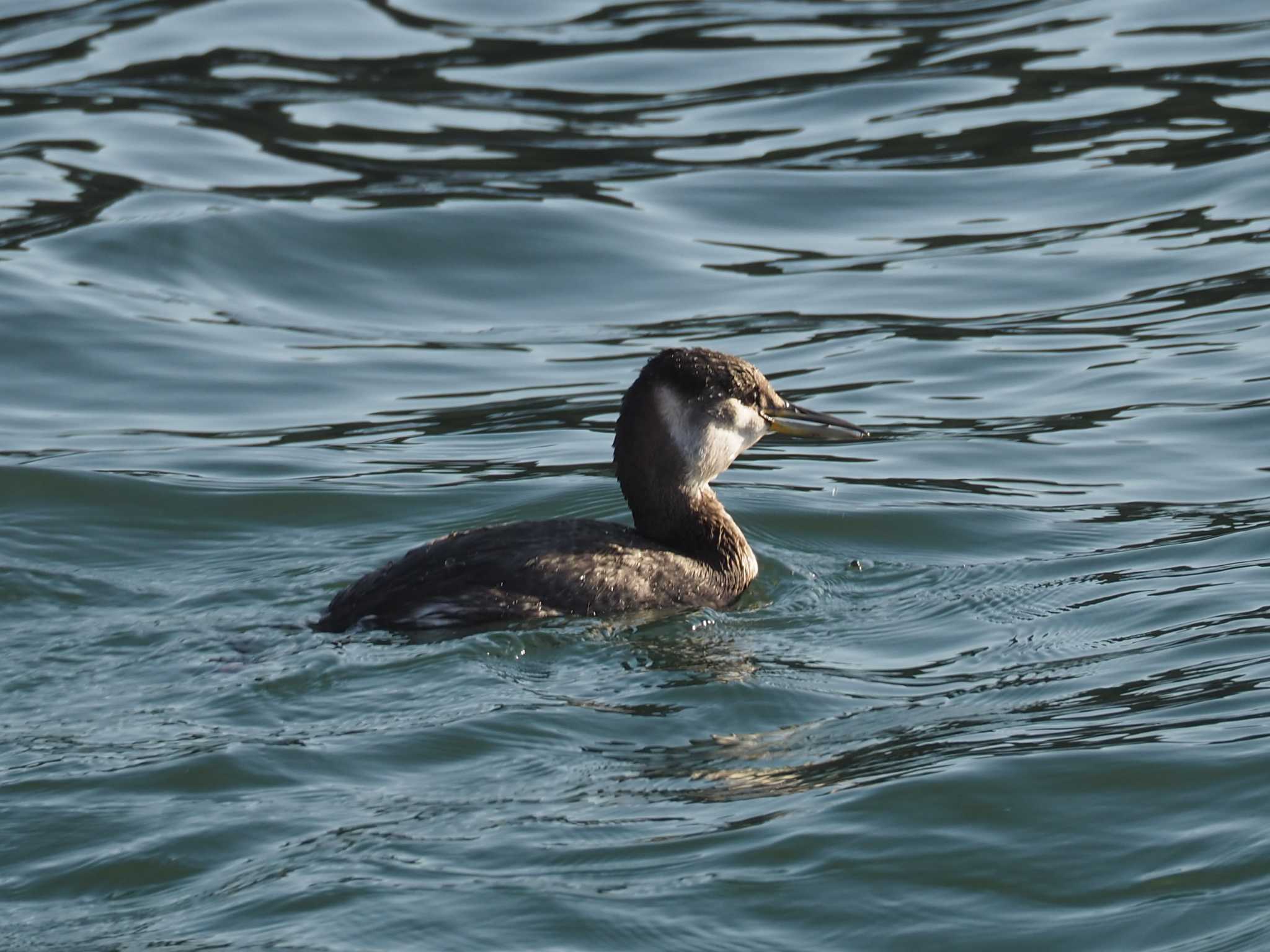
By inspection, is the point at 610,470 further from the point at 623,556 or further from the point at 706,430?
the point at 623,556

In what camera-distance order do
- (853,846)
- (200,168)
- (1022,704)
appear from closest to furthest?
(853,846) → (1022,704) → (200,168)

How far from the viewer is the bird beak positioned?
9.32 m

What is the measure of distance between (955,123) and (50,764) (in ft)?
36.4

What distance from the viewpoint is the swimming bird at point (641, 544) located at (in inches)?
324

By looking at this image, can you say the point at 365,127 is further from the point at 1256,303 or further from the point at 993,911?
the point at 993,911

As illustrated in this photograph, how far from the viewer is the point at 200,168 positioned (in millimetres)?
16047

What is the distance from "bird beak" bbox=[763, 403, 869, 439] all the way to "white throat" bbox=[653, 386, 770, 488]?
2.8 inches

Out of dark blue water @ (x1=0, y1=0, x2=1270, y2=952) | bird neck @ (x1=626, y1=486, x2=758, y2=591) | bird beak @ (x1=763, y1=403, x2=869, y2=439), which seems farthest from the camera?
bird beak @ (x1=763, y1=403, x2=869, y2=439)

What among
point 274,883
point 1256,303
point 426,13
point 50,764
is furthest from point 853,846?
point 426,13

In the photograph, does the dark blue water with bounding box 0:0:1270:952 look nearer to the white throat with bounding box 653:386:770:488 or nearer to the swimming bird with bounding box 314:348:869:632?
the swimming bird with bounding box 314:348:869:632

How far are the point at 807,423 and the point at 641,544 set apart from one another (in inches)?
41.0

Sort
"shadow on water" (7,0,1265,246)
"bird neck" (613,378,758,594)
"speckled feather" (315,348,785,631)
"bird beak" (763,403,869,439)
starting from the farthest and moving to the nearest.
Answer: "shadow on water" (7,0,1265,246) < "bird beak" (763,403,869,439) < "bird neck" (613,378,758,594) < "speckled feather" (315,348,785,631)

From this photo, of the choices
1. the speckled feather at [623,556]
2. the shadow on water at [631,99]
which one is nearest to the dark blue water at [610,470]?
the shadow on water at [631,99]

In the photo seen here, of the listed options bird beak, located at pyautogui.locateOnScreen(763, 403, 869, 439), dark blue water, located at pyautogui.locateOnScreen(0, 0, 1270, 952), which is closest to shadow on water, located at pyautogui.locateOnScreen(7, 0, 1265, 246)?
dark blue water, located at pyautogui.locateOnScreen(0, 0, 1270, 952)
